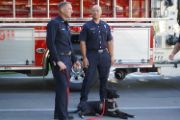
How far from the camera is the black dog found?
366 inches

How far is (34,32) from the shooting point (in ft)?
39.3

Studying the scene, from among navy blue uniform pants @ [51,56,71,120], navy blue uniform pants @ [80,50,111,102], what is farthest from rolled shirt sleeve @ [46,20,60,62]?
navy blue uniform pants @ [80,50,111,102]

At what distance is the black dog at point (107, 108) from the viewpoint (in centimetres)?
930

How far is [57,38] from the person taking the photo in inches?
335

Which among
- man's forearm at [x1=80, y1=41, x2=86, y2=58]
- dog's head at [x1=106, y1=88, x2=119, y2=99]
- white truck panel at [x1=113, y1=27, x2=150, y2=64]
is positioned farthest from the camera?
white truck panel at [x1=113, y1=27, x2=150, y2=64]

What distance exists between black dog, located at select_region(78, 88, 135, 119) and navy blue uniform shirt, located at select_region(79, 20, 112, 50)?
84 centimetres

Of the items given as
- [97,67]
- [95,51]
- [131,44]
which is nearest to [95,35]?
[95,51]

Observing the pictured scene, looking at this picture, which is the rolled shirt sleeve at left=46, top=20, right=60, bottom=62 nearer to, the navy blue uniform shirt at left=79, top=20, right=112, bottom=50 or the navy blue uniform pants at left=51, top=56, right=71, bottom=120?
the navy blue uniform pants at left=51, top=56, right=71, bottom=120

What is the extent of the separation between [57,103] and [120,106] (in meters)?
2.19

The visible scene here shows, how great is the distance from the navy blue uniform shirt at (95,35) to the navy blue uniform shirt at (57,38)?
1123 mm

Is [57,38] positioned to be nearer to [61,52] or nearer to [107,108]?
[61,52]

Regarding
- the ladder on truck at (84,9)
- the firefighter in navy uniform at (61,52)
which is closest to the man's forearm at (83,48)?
the firefighter in navy uniform at (61,52)

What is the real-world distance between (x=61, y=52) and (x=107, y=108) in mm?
1472

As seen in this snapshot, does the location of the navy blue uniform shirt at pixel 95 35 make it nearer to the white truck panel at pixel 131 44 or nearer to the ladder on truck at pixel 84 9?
the white truck panel at pixel 131 44
